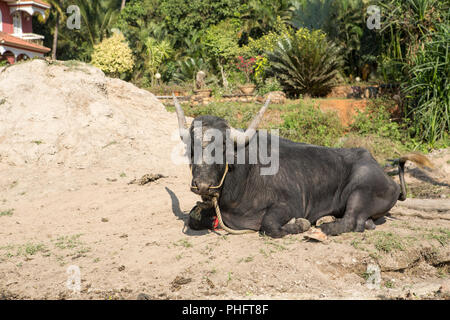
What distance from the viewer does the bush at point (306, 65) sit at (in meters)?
15.3

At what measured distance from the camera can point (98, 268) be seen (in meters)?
4.25

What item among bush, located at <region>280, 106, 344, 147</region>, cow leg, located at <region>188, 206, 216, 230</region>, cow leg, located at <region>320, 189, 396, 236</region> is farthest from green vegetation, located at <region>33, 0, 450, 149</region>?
cow leg, located at <region>188, 206, 216, 230</region>

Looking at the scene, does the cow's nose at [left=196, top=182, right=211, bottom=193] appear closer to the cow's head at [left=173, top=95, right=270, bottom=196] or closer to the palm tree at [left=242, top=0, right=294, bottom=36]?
the cow's head at [left=173, top=95, right=270, bottom=196]

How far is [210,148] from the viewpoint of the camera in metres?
4.32

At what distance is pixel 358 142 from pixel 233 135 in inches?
290

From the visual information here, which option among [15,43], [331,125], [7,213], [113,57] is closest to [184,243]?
[7,213]

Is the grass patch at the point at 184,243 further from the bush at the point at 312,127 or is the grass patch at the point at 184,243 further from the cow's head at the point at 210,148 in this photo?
the bush at the point at 312,127

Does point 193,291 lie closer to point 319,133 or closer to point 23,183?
point 23,183

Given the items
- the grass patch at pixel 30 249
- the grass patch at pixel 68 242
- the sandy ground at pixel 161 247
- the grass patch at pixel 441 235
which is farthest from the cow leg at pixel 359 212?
the grass patch at pixel 30 249

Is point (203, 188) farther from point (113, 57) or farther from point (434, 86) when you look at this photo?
point (113, 57)

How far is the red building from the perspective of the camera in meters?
21.6

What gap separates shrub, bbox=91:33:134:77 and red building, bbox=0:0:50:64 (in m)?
3.43

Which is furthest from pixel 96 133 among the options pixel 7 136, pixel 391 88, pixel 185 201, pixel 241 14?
pixel 241 14

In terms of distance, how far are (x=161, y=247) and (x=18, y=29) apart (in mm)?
24025
